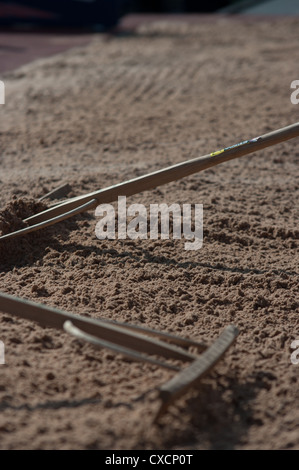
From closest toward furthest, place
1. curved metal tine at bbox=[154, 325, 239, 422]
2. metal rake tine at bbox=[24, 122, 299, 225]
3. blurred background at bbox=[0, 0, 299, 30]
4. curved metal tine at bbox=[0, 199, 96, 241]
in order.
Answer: curved metal tine at bbox=[154, 325, 239, 422], metal rake tine at bbox=[24, 122, 299, 225], curved metal tine at bbox=[0, 199, 96, 241], blurred background at bbox=[0, 0, 299, 30]

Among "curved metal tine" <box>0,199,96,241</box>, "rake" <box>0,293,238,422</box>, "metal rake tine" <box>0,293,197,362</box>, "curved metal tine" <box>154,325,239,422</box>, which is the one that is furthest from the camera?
"curved metal tine" <box>0,199,96,241</box>

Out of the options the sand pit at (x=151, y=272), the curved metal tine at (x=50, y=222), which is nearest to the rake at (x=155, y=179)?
the curved metal tine at (x=50, y=222)

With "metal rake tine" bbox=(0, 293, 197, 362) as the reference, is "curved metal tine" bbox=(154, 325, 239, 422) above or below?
below

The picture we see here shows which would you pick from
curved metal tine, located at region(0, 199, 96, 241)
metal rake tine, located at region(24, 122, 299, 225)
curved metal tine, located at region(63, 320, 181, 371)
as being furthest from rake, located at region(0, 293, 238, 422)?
metal rake tine, located at region(24, 122, 299, 225)

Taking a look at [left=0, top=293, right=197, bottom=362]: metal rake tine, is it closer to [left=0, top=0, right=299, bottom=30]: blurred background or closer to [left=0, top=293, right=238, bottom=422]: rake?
[left=0, top=293, right=238, bottom=422]: rake

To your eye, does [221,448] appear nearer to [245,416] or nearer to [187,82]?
[245,416]

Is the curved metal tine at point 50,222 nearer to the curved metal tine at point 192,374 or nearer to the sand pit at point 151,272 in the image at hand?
the sand pit at point 151,272
